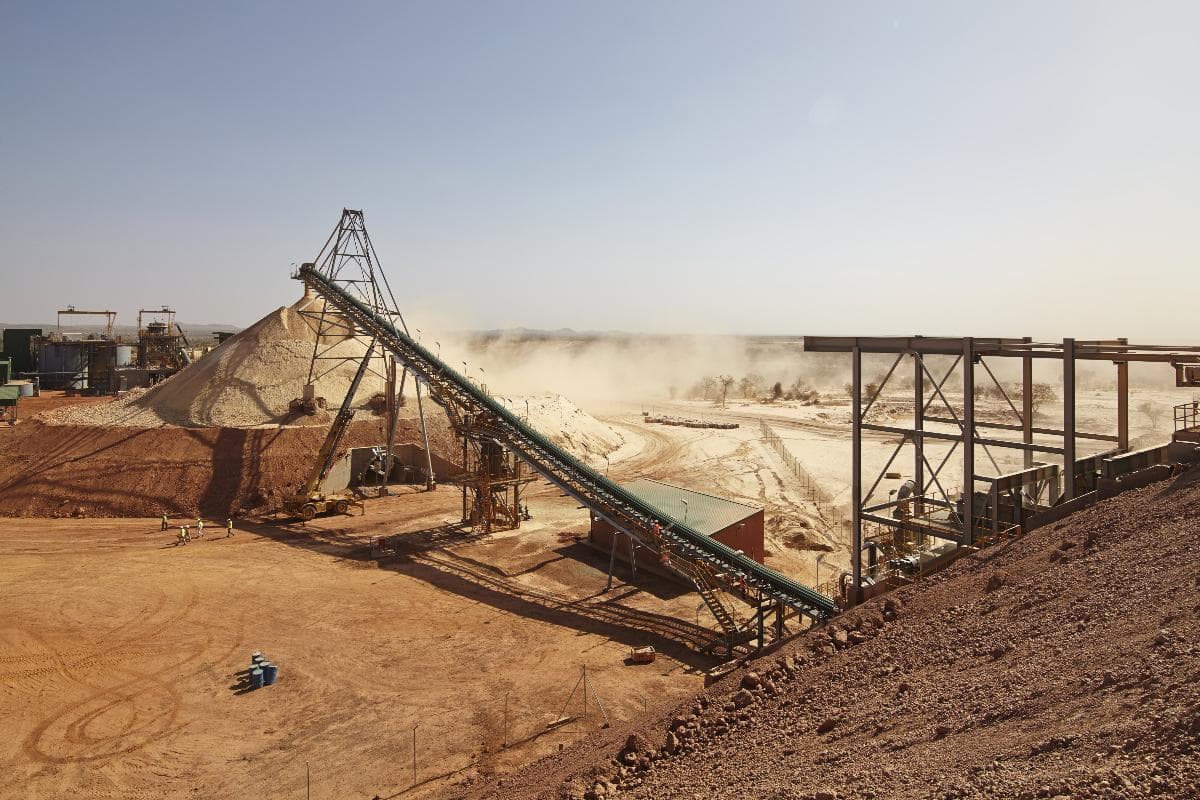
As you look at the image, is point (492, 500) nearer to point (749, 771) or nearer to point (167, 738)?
point (167, 738)

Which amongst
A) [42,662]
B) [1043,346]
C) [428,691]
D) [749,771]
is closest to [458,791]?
[428,691]

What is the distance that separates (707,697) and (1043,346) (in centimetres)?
1173

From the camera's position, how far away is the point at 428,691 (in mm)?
18375

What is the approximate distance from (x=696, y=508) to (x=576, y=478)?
4.95 metres

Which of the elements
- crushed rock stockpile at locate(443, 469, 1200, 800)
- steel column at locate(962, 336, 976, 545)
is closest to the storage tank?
crushed rock stockpile at locate(443, 469, 1200, 800)

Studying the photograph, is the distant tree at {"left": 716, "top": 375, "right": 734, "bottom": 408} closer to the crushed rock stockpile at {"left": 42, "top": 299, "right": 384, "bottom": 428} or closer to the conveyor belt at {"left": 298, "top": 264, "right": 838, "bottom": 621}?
the crushed rock stockpile at {"left": 42, "top": 299, "right": 384, "bottom": 428}

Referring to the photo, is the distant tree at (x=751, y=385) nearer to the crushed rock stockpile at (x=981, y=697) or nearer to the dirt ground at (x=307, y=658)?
the dirt ground at (x=307, y=658)

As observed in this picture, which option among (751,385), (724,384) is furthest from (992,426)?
(751,385)

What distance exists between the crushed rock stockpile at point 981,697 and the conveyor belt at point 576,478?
779 centimetres

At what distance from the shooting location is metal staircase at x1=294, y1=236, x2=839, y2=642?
2100 cm

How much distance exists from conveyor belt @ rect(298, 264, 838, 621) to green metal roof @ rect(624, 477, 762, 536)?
4.12 ft

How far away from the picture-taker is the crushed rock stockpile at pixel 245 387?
1785 inches

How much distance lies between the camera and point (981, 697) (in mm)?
8031

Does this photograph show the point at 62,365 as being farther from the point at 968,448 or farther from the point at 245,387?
the point at 968,448
